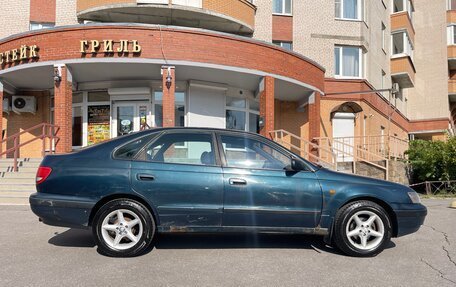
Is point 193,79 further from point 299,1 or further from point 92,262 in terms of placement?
point 92,262

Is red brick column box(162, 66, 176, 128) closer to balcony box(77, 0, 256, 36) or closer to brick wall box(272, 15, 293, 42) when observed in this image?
balcony box(77, 0, 256, 36)

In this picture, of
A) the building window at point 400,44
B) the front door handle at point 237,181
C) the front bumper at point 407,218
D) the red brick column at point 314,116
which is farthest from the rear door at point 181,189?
the building window at point 400,44

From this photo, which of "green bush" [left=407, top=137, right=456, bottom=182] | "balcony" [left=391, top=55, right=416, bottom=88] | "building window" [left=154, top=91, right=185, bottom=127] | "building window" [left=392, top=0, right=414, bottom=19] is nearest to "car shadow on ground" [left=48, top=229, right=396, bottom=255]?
"building window" [left=154, top=91, right=185, bottom=127]

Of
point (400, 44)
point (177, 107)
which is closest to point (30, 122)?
point (177, 107)

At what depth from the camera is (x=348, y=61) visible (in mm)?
18578

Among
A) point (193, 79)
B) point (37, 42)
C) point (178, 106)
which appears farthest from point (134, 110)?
point (37, 42)

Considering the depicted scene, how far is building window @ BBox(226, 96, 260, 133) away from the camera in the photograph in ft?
48.6

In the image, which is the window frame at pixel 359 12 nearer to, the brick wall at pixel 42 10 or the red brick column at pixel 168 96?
the red brick column at pixel 168 96

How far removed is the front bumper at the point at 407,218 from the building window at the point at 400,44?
22589 millimetres

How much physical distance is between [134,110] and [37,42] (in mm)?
3960

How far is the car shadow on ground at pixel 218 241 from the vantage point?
498cm

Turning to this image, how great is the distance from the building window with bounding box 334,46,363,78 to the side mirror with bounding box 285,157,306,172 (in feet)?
48.6

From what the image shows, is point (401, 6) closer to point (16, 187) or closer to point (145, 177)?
point (16, 187)

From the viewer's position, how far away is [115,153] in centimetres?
469
